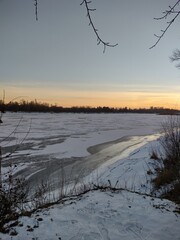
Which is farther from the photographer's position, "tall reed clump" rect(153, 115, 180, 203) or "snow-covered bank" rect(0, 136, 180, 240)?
"tall reed clump" rect(153, 115, 180, 203)

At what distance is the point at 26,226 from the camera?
13.4ft

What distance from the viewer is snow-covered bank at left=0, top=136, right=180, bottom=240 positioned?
399 cm

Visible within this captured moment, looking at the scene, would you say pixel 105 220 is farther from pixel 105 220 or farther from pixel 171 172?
pixel 171 172

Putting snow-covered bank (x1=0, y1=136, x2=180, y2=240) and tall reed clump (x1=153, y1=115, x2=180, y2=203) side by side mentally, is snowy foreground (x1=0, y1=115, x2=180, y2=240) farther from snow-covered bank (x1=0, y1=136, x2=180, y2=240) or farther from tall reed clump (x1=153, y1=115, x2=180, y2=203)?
tall reed clump (x1=153, y1=115, x2=180, y2=203)

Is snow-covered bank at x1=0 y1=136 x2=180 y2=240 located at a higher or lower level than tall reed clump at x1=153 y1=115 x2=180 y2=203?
higher

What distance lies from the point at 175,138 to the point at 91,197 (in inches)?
327

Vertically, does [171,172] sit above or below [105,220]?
below

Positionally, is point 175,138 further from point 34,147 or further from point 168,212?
point 34,147

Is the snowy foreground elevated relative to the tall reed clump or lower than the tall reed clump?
elevated

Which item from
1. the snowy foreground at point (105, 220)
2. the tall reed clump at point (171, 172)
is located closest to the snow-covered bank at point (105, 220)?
the snowy foreground at point (105, 220)

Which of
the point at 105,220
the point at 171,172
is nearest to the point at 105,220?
the point at 105,220

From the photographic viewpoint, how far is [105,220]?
4.43 metres

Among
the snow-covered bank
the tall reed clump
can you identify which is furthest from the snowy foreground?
the tall reed clump

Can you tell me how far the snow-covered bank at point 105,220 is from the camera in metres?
3.99
